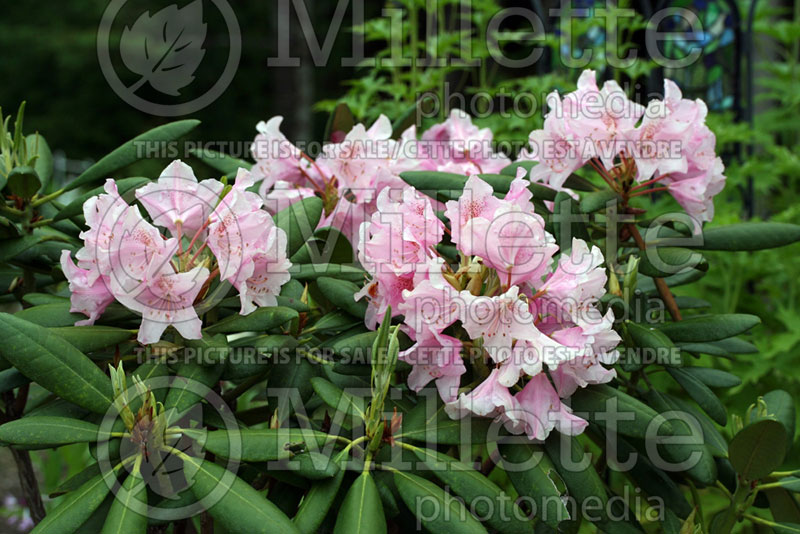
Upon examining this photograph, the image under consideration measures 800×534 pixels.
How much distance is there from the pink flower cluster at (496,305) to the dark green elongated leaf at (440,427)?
23 mm

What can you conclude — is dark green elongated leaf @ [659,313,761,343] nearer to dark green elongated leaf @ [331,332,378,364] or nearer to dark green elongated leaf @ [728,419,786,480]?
dark green elongated leaf @ [728,419,786,480]

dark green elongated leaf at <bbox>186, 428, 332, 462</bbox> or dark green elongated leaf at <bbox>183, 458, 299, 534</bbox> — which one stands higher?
dark green elongated leaf at <bbox>186, 428, 332, 462</bbox>

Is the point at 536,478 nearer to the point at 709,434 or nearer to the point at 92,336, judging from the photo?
the point at 709,434

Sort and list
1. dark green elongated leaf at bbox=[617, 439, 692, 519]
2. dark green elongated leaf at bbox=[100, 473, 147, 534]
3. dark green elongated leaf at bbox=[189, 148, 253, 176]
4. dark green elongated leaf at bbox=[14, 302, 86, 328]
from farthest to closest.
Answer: dark green elongated leaf at bbox=[189, 148, 253, 176] → dark green elongated leaf at bbox=[617, 439, 692, 519] → dark green elongated leaf at bbox=[14, 302, 86, 328] → dark green elongated leaf at bbox=[100, 473, 147, 534]

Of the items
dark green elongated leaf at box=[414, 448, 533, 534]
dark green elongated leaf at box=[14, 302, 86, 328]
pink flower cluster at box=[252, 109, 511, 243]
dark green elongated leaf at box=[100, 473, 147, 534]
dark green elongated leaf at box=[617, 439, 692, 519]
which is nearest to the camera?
dark green elongated leaf at box=[100, 473, 147, 534]

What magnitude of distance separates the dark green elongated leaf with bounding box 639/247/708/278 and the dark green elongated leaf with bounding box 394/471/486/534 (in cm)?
46

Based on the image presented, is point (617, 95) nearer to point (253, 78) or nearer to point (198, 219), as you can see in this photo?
point (198, 219)

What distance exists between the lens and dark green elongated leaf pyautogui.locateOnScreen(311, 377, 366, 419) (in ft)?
3.30

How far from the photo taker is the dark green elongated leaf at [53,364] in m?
0.90

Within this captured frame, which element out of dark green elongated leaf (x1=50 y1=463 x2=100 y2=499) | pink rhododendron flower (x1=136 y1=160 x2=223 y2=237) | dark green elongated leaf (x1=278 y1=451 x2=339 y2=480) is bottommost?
dark green elongated leaf (x1=50 y1=463 x2=100 y2=499)

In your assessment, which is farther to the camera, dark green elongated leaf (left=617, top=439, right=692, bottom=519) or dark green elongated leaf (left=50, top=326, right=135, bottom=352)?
dark green elongated leaf (left=617, top=439, right=692, bottom=519)

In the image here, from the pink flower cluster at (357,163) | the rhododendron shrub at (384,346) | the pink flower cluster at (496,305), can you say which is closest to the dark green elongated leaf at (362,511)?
the rhododendron shrub at (384,346)

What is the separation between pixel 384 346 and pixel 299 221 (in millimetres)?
308

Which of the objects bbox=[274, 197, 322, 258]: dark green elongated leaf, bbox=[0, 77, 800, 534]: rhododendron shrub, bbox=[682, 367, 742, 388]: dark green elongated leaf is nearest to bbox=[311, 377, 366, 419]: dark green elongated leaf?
bbox=[0, 77, 800, 534]: rhododendron shrub
